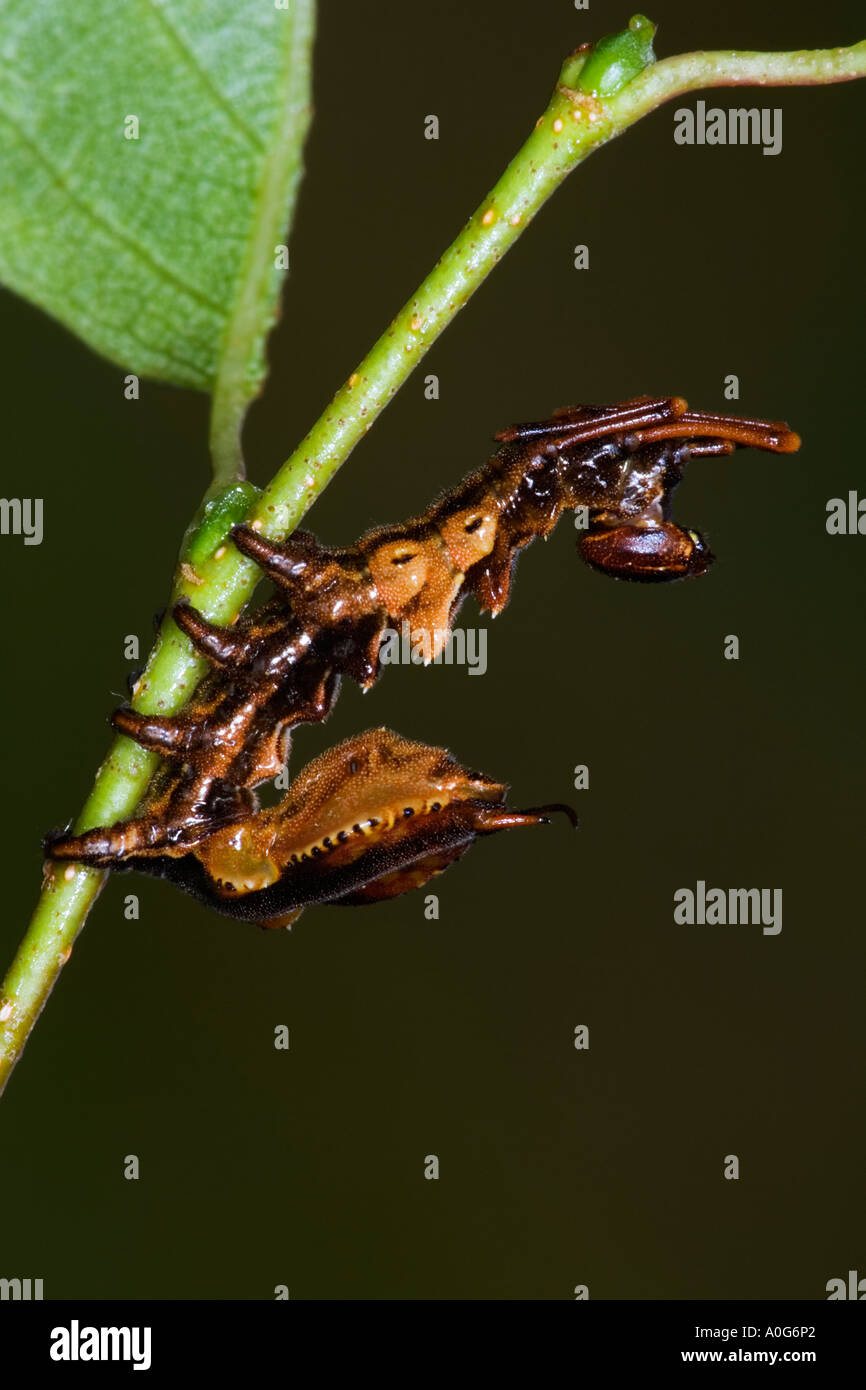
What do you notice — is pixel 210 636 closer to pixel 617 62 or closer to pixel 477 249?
pixel 477 249

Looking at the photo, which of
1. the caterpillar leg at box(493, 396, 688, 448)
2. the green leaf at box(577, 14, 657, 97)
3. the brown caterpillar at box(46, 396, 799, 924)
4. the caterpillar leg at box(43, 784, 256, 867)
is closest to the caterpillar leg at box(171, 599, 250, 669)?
the brown caterpillar at box(46, 396, 799, 924)

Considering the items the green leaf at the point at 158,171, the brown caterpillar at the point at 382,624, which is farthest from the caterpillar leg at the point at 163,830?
the green leaf at the point at 158,171

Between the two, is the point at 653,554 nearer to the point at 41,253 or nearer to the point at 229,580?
the point at 229,580

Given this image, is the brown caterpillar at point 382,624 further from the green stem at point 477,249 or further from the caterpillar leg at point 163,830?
the green stem at point 477,249

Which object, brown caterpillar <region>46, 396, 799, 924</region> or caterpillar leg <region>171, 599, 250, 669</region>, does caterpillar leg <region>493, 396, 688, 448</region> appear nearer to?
brown caterpillar <region>46, 396, 799, 924</region>

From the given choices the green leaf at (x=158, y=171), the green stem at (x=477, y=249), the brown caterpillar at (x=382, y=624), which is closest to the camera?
the green stem at (x=477, y=249)
